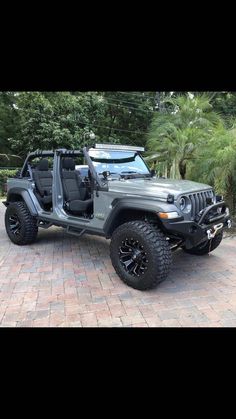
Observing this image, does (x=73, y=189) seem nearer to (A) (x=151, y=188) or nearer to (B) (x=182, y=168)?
(A) (x=151, y=188)

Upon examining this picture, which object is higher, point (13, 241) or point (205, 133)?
point (205, 133)

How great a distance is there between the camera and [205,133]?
7.86 m

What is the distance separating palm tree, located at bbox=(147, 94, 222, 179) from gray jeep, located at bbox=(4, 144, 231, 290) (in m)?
2.90

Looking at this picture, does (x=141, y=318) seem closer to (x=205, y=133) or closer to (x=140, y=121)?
(x=205, y=133)

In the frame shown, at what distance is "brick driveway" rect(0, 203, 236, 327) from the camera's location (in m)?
3.10

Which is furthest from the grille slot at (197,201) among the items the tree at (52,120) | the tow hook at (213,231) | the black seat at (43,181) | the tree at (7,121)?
the tree at (7,121)

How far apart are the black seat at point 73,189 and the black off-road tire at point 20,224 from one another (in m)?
0.84

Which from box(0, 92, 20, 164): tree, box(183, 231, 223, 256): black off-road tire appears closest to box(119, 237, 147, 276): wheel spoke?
box(183, 231, 223, 256): black off-road tire

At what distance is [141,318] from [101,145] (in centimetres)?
259

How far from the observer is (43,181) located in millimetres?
5758

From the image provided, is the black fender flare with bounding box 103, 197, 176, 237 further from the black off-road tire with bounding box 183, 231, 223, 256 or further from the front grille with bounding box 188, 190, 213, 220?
the black off-road tire with bounding box 183, 231, 223, 256

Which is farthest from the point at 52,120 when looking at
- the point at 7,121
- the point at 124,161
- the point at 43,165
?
the point at 124,161
